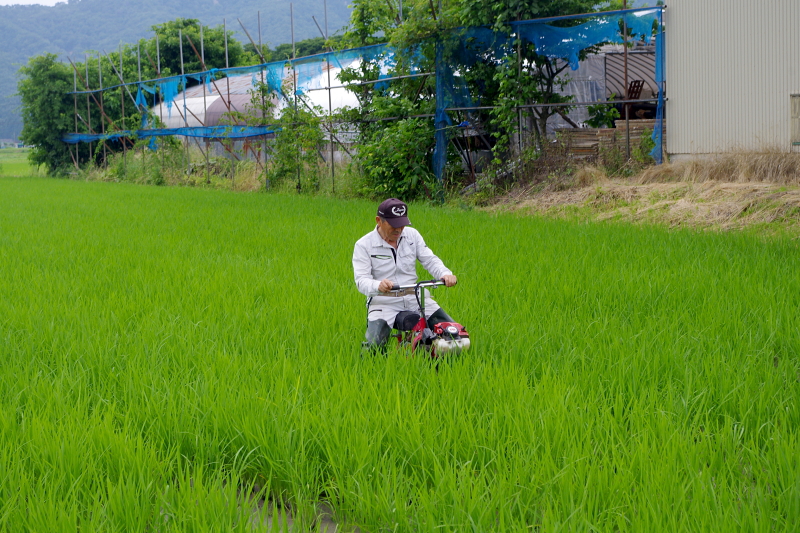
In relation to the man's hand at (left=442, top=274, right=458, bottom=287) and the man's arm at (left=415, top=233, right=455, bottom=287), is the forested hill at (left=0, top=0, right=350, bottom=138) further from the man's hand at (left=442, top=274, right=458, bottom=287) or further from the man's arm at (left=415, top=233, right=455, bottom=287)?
the man's hand at (left=442, top=274, right=458, bottom=287)

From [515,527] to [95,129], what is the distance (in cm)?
2863

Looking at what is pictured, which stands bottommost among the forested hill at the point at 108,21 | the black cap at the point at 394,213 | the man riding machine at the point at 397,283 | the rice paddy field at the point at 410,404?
the rice paddy field at the point at 410,404

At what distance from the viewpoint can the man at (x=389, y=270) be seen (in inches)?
155

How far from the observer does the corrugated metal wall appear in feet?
37.5

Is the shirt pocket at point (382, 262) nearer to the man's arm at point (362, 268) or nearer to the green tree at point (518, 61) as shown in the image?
the man's arm at point (362, 268)

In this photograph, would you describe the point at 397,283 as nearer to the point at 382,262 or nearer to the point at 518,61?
the point at 382,262

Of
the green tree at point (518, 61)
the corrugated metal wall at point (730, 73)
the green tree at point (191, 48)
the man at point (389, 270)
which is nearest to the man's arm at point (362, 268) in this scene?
the man at point (389, 270)

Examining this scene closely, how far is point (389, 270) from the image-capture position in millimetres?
4031

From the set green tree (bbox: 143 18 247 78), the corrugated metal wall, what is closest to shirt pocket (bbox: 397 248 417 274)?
the corrugated metal wall

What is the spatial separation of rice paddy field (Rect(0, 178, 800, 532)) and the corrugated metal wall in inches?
231

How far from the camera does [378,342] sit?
395cm

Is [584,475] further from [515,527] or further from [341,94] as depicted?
[341,94]

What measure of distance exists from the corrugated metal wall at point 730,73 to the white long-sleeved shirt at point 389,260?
8.90 meters

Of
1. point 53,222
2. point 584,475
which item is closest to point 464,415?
point 584,475
